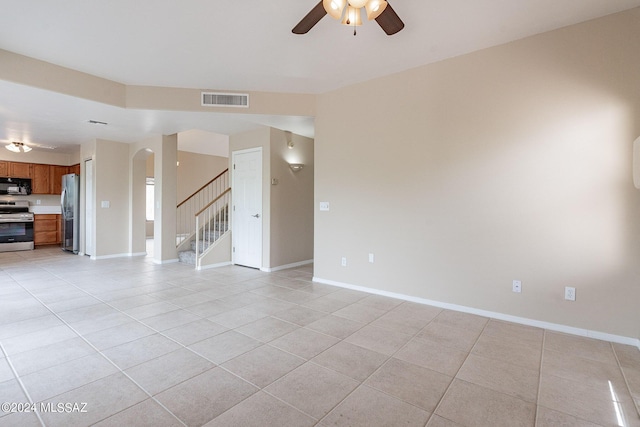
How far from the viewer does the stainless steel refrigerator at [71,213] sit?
279 inches

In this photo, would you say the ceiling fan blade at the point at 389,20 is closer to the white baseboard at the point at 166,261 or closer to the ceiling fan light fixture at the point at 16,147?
the white baseboard at the point at 166,261

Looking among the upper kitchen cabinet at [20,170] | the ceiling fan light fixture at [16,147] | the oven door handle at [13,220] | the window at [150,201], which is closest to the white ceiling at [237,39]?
the ceiling fan light fixture at [16,147]

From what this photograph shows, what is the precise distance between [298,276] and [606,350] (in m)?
3.73

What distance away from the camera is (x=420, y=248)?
12.1 ft

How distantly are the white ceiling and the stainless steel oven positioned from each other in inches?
168

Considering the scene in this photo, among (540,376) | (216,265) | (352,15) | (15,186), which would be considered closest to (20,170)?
(15,186)

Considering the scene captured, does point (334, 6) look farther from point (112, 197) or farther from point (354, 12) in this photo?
point (112, 197)

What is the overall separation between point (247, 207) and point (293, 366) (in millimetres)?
3864

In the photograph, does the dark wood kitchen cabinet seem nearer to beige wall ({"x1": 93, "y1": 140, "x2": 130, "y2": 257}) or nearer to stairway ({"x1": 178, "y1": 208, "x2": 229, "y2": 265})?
beige wall ({"x1": 93, "y1": 140, "x2": 130, "y2": 257})

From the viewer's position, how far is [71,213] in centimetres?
721

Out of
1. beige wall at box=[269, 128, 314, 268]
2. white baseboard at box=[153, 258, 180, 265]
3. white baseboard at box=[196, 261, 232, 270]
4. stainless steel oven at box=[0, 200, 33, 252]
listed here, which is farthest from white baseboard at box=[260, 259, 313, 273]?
stainless steel oven at box=[0, 200, 33, 252]

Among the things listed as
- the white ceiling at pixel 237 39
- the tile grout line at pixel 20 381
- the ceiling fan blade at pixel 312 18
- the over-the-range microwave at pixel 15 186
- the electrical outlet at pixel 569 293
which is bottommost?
the tile grout line at pixel 20 381

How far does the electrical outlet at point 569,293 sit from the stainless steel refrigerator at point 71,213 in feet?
29.3

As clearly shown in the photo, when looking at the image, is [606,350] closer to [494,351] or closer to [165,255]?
[494,351]
